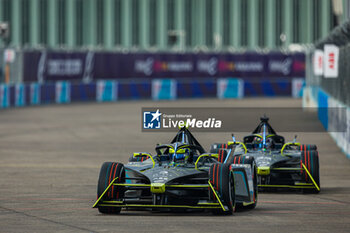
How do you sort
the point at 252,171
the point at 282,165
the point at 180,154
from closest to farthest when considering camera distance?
the point at 180,154
the point at 252,171
the point at 282,165

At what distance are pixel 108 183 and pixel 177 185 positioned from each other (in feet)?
2.95

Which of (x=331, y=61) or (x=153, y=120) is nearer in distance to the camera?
(x=153, y=120)

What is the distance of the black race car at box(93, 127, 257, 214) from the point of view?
1162cm

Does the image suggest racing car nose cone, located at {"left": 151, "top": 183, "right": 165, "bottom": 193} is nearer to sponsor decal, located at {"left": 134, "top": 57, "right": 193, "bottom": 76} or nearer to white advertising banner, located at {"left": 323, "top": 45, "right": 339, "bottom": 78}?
white advertising banner, located at {"left": 323, "top": 45, "right": 339, "bottom": 78}

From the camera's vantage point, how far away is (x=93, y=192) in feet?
48.3

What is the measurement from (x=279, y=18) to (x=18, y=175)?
56.3 metres

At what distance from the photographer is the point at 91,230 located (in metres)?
10.6

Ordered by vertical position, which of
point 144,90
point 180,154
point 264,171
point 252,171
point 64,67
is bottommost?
point 144,90

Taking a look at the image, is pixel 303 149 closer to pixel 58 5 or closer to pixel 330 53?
pixel 330 53

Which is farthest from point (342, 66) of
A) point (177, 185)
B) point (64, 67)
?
point (64, 67)

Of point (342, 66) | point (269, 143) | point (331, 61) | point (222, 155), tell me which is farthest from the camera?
point (331, 61)

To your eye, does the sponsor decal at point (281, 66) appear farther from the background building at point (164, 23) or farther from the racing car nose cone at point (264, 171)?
the racing car nose cone at point (264, 171)

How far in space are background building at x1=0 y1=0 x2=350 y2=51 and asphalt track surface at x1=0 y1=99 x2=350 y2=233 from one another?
37.2 meters

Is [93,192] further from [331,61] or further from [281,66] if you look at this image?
[281,66]
